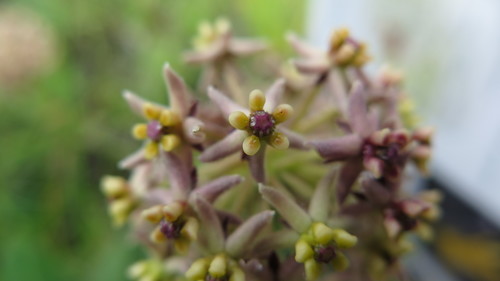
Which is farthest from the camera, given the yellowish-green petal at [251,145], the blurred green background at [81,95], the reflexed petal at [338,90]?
the blurred green background at [81,95]

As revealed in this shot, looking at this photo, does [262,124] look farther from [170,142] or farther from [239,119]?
[170,142]

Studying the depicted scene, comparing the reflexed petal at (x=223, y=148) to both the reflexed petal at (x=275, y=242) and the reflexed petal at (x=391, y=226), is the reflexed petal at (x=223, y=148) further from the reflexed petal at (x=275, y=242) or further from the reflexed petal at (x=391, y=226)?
the reflexed petal at (x=391, y=226)

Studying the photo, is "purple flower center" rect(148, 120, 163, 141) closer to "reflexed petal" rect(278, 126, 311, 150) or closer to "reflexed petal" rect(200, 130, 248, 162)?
"reflexed petal" rect(200, 130, 248, 162)

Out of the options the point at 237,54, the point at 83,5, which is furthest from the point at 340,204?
the point at 83,5

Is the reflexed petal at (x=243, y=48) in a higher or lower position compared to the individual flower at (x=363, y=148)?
higher

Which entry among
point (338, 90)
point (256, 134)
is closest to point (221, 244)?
point (256, 134)

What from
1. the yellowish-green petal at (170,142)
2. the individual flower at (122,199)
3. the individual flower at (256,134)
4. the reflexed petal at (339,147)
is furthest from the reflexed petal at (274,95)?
the individual flower at (122,199)

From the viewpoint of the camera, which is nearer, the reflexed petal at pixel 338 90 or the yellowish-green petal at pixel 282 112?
the yellowish-green petal at pixel 282 112

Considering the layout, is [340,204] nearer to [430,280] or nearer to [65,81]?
[430,280]
